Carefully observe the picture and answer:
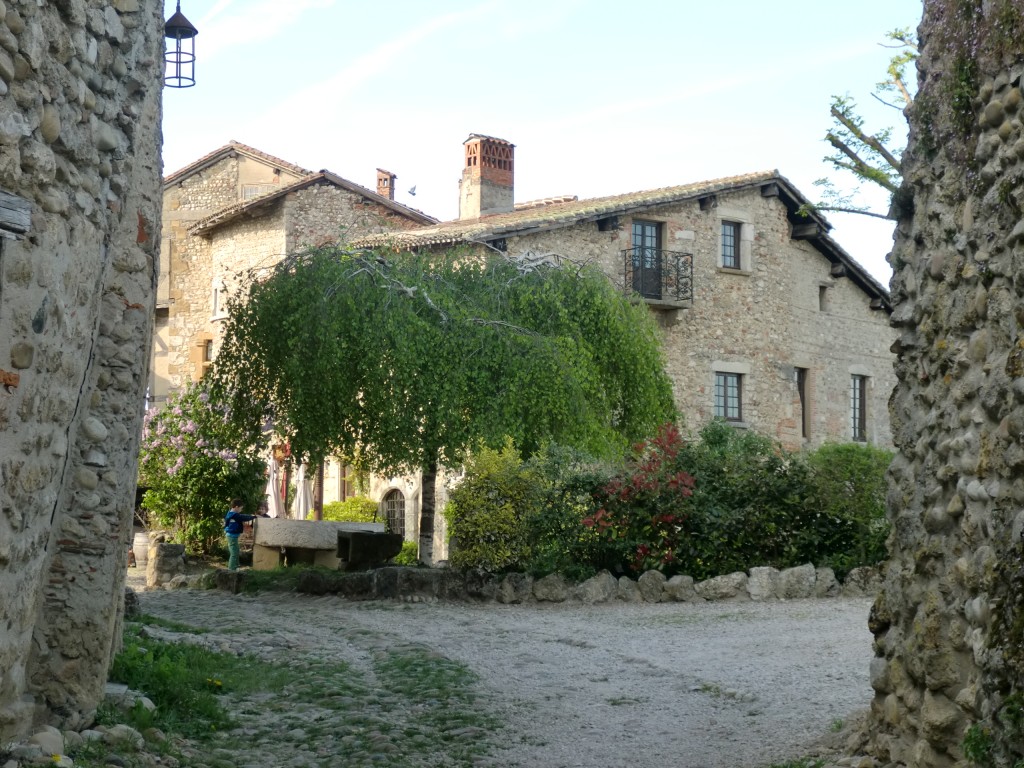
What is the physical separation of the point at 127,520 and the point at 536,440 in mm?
8772

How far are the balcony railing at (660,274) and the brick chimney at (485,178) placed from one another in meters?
4.83

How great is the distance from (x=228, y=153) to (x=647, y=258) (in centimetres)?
1038

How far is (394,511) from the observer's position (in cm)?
2241

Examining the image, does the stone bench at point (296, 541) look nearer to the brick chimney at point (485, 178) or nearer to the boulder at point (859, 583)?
the boulder at point (859, 583)

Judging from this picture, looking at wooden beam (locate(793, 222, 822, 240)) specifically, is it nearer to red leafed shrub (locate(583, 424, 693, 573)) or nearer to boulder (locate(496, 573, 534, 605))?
red leafed shrub (locate(583, 424, 693, 573))

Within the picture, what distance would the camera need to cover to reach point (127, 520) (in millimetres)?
5980

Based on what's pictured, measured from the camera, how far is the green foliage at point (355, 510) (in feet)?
73.1

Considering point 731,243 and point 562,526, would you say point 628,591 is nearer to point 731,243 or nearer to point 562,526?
point 562,526

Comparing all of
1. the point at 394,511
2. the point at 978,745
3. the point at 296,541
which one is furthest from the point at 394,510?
the point at 978,745

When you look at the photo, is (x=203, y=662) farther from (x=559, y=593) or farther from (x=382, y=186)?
(x=382, y=186)

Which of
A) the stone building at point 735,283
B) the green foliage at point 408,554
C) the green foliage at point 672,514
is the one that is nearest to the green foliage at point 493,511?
the green foliage at point 672,514

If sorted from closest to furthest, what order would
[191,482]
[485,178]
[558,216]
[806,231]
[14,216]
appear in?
[14,216], [191,482], [558,216], [806,231], [485,178]

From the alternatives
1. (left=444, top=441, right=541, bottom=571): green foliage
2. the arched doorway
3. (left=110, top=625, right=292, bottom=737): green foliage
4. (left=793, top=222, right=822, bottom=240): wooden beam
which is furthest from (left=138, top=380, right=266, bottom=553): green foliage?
(left=110, top=625, right=292, bottom=737): green foliage

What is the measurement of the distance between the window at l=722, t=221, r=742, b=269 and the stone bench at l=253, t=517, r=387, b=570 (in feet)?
29.1
